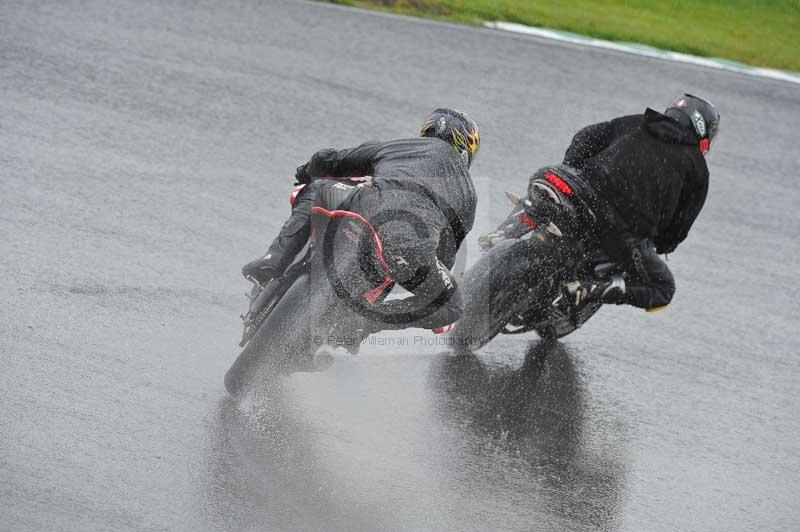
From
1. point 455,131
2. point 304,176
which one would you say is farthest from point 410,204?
point 304,176

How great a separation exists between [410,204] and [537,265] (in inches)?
71.7

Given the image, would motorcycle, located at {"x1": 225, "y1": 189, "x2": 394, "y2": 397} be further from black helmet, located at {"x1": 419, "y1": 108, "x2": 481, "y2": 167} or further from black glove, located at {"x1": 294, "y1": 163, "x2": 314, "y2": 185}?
black helmet, located at {"x1": 419, "y1": 108, "x2": 481, "y2": 167}

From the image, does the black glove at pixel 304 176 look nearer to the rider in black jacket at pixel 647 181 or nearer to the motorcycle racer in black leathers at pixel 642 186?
the motorcycle racer in black leathers at pixel 642 186

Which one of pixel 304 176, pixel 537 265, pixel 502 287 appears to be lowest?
pixel 502 287

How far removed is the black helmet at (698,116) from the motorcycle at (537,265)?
0.75 m

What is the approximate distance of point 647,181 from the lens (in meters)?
7.00

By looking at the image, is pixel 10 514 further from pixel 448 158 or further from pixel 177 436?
pixel 448 158

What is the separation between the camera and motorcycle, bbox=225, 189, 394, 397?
5.66 meters

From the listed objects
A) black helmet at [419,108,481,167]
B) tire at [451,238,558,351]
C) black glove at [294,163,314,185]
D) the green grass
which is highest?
black helmet at [419,108,481,167]

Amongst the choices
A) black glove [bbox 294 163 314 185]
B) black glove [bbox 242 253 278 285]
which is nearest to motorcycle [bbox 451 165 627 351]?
black glove [bbox 294 163 314 185]

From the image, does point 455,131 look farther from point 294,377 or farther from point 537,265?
point 294,377

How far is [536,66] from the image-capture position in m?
13.6

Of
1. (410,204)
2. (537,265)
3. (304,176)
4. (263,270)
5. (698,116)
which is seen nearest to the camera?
(410,204)

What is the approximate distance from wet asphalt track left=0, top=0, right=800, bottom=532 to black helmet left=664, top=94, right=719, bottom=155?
1590mm
